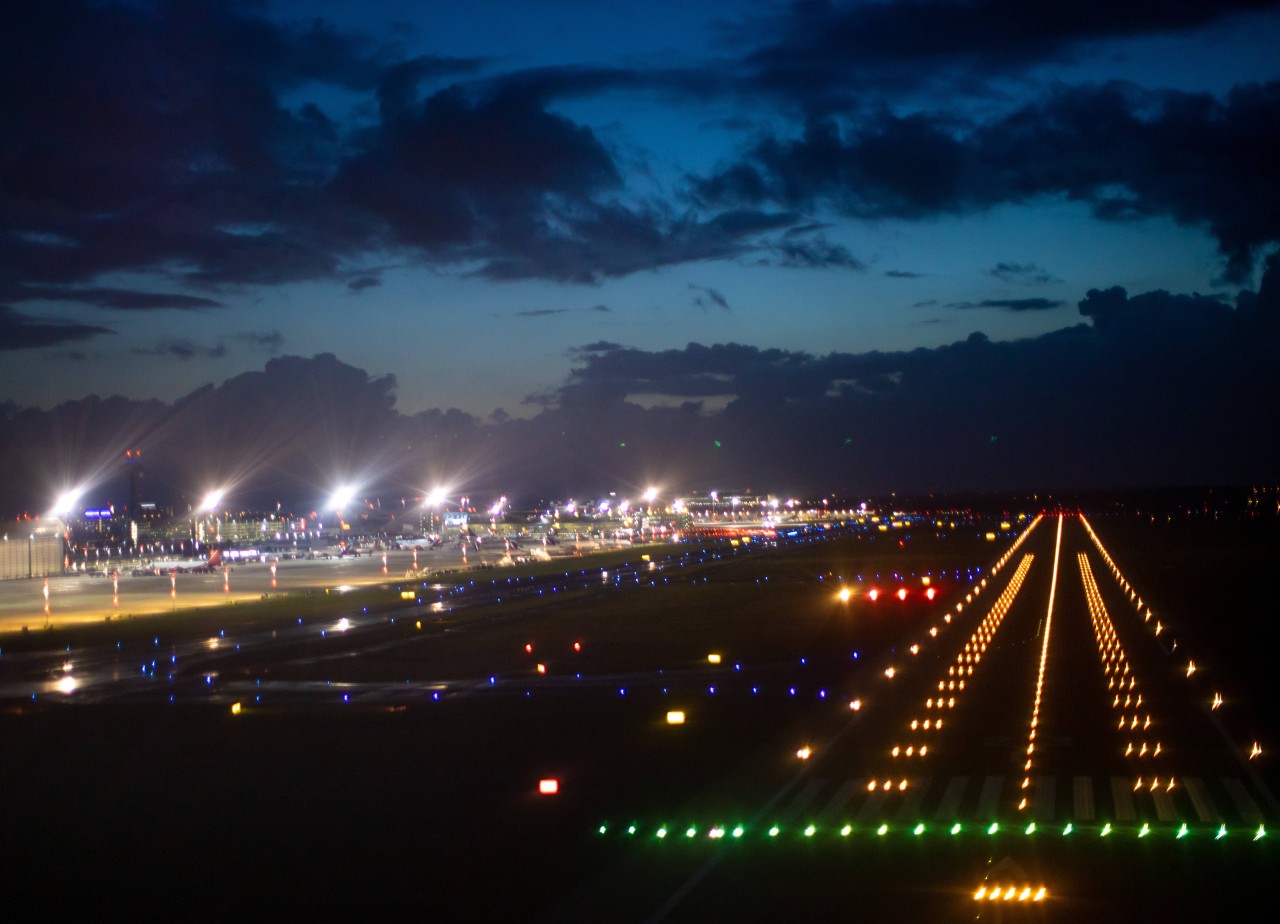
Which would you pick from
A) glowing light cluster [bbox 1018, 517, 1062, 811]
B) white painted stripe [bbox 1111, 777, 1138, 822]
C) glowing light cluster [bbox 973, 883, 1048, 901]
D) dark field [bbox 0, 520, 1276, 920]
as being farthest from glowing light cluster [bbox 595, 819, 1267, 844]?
glowing light cluster [bbox 973, 883, 1048, 901]

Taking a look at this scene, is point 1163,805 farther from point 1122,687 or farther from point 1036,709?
point 1122,687

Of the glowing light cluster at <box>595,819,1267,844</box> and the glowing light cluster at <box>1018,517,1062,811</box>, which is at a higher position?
the glowing light cluster at <box>595,819,1267,844</box>

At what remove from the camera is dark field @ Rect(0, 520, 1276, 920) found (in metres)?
12.1

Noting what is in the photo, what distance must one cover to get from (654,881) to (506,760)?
7.40 meters

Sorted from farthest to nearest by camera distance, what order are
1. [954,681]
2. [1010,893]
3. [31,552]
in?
[31,552], [954,681], [1010,893]

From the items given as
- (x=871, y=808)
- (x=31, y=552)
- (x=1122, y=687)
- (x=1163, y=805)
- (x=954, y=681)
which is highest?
(x=31, y=552)

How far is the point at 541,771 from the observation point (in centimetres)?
1850

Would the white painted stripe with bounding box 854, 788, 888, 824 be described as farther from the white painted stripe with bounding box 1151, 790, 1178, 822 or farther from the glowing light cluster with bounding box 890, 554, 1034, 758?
the white painted stripe with bounding box 1151, 790, 1178, 822

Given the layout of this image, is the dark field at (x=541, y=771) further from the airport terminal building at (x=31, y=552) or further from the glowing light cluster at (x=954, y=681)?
the airport terminal building at (x=31, y=552)

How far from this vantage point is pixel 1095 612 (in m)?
43.4

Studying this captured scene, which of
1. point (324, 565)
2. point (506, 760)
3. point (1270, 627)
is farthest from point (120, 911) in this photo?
point (324, 565)

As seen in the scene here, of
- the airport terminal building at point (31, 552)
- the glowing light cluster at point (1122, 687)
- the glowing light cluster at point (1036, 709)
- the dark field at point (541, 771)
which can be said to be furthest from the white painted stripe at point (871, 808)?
the airport terminal building at point (31, 552)

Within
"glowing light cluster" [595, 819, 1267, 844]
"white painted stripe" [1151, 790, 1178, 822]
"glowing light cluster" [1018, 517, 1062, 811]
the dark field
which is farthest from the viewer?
"glowing light cluster" [1018, 517, 1062, 811]

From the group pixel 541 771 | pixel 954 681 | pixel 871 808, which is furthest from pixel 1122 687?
pixel 541 771
